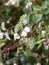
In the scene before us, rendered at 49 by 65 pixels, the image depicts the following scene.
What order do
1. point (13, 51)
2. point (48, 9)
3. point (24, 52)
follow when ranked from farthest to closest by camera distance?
point (13, 51)
point (24, 52)
point (48, 9)

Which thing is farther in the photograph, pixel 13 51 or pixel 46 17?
pixel 13 51

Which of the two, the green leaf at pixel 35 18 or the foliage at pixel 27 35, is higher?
the green leaf at pixel 35 18

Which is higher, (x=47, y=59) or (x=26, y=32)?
(x=26, y=32)

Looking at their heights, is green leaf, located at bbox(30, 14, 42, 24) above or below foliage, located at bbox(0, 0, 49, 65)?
above

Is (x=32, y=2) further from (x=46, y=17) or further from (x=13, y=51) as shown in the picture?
(x=13, y=51)

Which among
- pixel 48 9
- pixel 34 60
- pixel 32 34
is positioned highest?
pixel 48 9

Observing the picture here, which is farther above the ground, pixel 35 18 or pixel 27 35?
pixel 35 18

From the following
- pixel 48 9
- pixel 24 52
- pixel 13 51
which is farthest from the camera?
pixel 13 51

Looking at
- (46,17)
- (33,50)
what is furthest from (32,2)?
(33,50)

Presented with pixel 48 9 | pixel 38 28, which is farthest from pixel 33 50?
pixel 48 9
